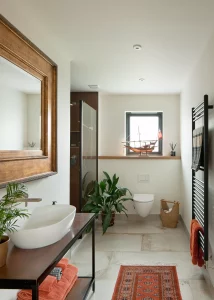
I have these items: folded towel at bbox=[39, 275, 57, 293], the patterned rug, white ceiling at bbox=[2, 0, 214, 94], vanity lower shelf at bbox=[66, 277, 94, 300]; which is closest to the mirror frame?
white ceiling at bbox=[2, 0, 214, 94]

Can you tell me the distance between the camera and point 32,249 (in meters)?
1.17

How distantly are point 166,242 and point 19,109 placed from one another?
252 cm

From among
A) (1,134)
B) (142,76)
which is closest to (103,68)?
(142,76)

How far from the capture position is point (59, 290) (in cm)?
163

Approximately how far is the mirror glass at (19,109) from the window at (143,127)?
266 centimetres

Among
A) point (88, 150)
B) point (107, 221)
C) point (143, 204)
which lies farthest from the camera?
point (143, 204)

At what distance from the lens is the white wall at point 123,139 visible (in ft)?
13.9

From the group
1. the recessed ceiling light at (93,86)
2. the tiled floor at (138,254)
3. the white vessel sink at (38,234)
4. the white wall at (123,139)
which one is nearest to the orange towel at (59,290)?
the tiled floor at (138,254)

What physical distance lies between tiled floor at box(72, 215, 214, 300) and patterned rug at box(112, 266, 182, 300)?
60mm

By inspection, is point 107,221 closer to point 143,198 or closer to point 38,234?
point 143,198

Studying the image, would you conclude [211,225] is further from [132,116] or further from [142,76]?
[132,116]

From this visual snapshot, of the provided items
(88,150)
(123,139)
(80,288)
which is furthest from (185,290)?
(123,139)

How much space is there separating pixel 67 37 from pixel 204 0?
1141 millimetres

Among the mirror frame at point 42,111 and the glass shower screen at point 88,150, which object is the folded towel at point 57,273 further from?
the glass shower screen at point 88,150
